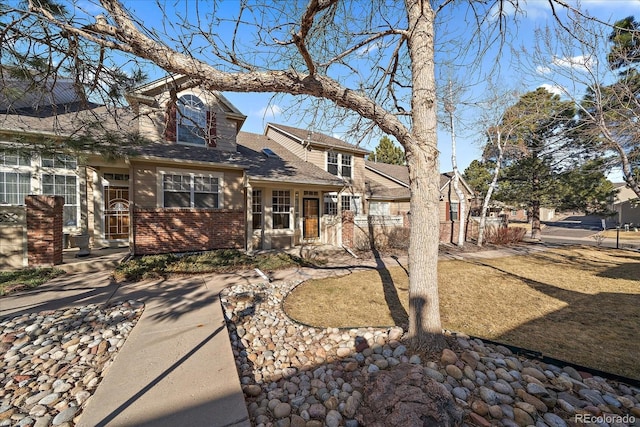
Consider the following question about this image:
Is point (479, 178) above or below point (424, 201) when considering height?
above

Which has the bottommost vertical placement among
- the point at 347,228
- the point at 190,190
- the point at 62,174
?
the point at 347,228

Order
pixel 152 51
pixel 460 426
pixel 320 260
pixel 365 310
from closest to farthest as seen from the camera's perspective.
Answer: pixel 460 426, pixel 152 51, pixel 365 310, pixel 320 260

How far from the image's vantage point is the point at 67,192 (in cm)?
901

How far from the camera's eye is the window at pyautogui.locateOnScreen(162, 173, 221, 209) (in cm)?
891

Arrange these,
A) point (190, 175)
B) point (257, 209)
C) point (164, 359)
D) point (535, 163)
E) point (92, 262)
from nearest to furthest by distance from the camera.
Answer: point (164, 359) < point (92, 262) < point (190, 175) < point (257, 209) < point (535, 163)

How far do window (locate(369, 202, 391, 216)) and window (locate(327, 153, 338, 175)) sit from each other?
4519mm

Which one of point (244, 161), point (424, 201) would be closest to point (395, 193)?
point (244, 161)

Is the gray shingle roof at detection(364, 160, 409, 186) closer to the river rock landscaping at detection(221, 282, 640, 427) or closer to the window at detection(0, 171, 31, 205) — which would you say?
the river rock landscaping at detection(221, 282, 640, 427)

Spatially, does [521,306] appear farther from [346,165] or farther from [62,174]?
[62,174]

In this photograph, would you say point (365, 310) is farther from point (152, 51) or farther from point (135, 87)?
point (135, 87)

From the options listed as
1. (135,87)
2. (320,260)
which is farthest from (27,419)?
(320,260)

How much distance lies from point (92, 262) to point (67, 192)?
3.92m

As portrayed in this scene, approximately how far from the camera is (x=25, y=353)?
3.16 m

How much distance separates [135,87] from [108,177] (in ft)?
21.1
